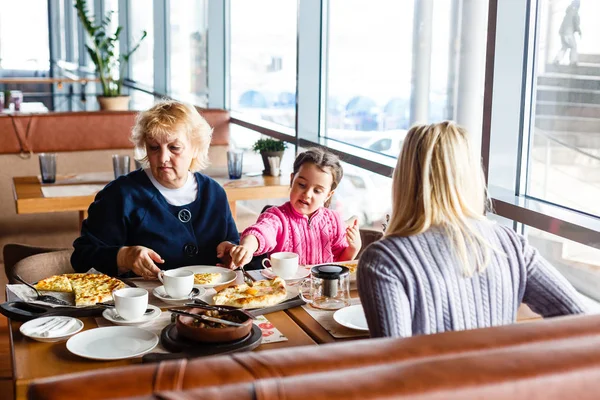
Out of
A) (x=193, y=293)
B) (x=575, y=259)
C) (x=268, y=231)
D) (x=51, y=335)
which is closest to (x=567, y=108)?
(x=575, y=259)

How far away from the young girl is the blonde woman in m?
0.92

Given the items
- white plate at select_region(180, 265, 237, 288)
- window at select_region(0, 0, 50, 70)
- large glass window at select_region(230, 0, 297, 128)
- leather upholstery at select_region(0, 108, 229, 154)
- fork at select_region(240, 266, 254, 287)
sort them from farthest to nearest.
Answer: window at select_region(0, 0, 50, 70), large glass window at select_region(230, 0, 297, 128), leather upholstery at select_region(0, 108, 229, 154), white plate at select_region(180, 265, 237, 288), fork at select_region(240, 266, 254, 287)

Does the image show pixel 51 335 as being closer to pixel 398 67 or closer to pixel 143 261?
pixel 143 261

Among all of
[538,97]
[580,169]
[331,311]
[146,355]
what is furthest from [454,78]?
[146,355]

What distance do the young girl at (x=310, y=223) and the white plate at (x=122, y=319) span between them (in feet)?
2.16

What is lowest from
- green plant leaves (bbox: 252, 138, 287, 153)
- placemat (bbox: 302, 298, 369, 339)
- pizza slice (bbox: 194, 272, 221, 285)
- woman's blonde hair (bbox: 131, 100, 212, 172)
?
placemat (bbox: 302, 298, 369, 339)

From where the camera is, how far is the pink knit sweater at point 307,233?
2.53 m

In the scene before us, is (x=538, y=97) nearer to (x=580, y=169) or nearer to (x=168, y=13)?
(x=580, y=169)

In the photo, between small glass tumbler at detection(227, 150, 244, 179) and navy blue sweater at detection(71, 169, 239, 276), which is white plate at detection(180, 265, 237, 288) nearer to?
navy blue sweater at detection(71, 169, 239, 276)

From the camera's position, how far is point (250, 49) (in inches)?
214

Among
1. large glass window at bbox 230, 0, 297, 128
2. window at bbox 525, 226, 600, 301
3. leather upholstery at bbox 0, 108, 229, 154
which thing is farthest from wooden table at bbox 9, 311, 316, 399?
large glass window at bbox 230, 0, 297, 128

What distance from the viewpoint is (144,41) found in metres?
8.52

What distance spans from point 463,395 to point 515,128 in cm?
196

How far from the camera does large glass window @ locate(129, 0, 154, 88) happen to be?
8.21 meters
